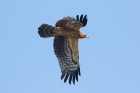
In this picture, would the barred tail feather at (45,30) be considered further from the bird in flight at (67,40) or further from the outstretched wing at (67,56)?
the outstretched wing at (67,56)

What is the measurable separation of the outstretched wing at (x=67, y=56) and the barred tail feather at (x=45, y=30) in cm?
70

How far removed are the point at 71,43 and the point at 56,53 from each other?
2.45ft

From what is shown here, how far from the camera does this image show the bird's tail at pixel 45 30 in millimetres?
18545

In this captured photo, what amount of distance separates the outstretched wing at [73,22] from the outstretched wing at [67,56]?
32.8 inches

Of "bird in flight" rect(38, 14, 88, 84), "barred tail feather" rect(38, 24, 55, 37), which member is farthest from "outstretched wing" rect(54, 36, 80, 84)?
"barred tail feather" rect(38, 24, 55, 37)

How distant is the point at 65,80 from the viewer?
63.7ft

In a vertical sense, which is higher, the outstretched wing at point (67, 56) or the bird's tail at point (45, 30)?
the bird's tail at point (45, 30)

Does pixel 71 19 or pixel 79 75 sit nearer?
pixel 71 19

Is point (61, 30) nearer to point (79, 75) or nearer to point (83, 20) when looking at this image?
point (83, 20)

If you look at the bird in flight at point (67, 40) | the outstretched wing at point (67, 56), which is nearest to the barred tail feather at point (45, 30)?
the bird in flight at point (67, 40)

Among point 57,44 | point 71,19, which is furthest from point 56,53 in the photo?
point 71,19

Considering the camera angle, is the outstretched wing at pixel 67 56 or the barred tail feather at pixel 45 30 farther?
the outstretched wing at pixel 67 56

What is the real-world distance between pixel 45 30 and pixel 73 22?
115 centimetres

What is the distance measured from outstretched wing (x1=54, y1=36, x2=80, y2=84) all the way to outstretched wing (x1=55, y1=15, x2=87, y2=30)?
832mm
